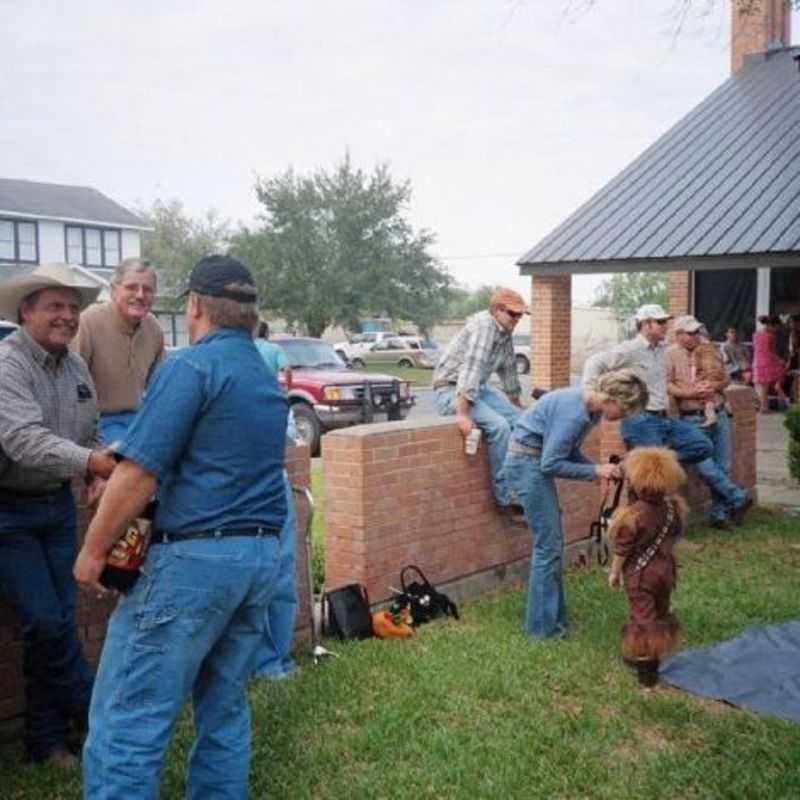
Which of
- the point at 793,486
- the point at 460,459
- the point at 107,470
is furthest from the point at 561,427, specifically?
the point at 793,486

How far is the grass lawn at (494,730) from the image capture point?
12.4ft

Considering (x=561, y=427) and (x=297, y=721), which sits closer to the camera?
(x=297, y=721)

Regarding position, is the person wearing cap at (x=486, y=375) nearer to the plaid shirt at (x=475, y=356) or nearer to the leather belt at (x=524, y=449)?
the plaid shirt at (x=475, y=356)

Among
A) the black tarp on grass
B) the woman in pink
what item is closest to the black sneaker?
the black tarp on grass

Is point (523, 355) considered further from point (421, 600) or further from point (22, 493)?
point (22, 493)

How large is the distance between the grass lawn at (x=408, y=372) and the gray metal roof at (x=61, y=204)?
14.7 metres

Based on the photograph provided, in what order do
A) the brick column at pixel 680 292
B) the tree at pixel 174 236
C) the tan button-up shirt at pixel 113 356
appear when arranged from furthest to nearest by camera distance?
the tree at pixel 174 236, the brick column at pixel 680 292, the tan button-up shirt at pixel 113 356

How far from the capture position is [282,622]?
4.90 m

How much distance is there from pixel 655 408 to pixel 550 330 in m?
9.70

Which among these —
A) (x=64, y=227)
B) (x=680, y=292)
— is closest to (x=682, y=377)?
(x=680, y=292)

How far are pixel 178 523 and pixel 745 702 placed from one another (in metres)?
3.09

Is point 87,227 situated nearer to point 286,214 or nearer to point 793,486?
point 286,214

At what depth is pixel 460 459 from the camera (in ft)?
21.1

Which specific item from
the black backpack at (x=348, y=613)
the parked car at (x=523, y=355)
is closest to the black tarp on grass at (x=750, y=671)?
the black backpack at (x=348, y=613)
